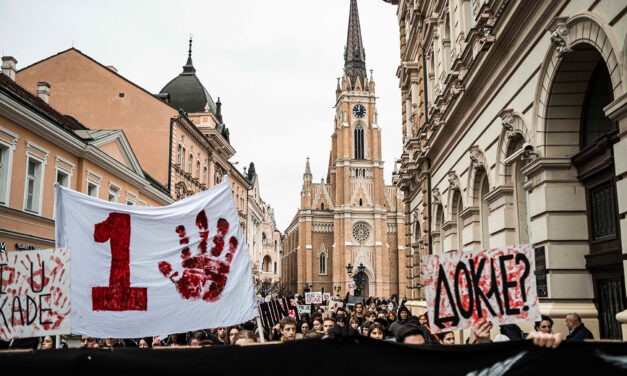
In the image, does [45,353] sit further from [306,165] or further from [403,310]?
[306,165]

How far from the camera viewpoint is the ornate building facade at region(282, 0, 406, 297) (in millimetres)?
94562

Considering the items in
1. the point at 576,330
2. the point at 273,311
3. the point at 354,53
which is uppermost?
the point at 354,53

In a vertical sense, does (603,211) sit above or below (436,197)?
below

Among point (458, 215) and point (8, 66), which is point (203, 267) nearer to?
point (458, 215)

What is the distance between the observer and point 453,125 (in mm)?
17312

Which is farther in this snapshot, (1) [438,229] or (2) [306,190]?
(2) [306,190]

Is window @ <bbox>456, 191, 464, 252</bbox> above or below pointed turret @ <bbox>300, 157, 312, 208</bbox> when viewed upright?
below

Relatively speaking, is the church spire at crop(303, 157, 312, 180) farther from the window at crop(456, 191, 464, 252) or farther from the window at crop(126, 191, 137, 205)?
the window at crop(456, 191, 464, 252)

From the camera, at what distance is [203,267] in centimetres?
651

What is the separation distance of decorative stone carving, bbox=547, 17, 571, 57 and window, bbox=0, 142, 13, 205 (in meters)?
16.4

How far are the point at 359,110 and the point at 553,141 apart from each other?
91.4 meters

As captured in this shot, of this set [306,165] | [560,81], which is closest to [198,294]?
[560,81]

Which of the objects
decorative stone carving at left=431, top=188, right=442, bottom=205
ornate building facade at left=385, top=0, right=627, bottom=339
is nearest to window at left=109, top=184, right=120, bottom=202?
decorative stone carving at left=431, top=188, right=442, bottom=205

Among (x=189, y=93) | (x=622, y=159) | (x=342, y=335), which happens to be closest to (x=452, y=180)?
(x=622, y=159)
